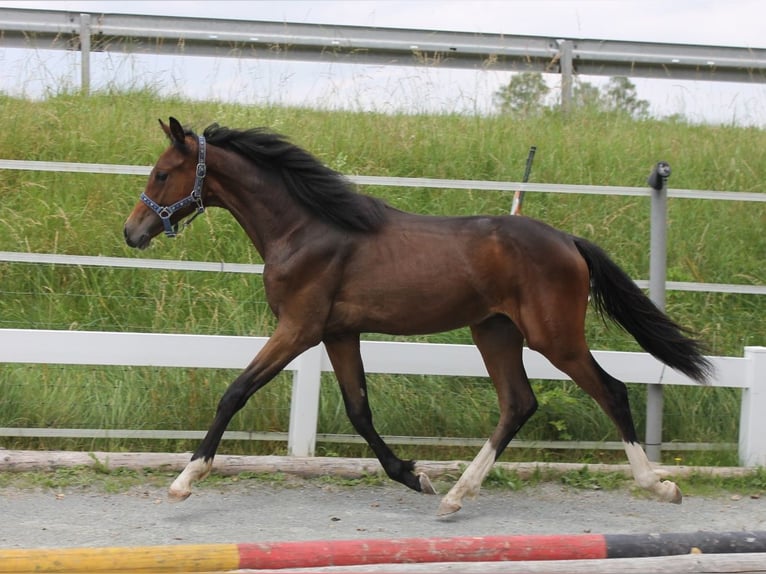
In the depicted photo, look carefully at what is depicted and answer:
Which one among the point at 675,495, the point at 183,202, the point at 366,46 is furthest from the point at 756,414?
the point at 366,46

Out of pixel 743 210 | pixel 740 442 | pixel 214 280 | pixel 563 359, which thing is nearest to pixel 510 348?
pixel 563 359

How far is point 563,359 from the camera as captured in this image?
489 cm

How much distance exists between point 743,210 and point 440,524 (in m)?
4.90

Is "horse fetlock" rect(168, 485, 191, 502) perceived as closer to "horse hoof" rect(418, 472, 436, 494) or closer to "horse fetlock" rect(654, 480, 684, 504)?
"horse hoof" rect(418, 472, 436, 494)

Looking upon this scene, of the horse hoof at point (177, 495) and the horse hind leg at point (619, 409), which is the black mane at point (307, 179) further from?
the horse hoof at point (177, 495)

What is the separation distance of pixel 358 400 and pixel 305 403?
24.1 inches

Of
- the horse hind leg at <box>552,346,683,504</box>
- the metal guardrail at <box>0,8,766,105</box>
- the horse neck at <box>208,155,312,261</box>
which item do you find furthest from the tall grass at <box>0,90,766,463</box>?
the horse neck at <box>208,155,312,261</box>

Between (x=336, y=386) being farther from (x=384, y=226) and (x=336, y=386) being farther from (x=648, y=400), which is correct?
(x=648, y=400)

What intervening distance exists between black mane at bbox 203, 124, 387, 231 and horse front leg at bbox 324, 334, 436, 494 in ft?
2.10

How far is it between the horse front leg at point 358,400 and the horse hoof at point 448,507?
1.03 feet

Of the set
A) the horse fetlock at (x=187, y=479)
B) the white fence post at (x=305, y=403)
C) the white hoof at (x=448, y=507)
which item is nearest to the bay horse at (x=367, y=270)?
the white hoof at (x=448, y=507)

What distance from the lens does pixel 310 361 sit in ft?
18.3

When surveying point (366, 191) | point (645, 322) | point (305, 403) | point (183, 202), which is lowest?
point (305, 403)

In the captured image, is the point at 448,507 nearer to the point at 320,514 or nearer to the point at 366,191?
the point at 320,514
